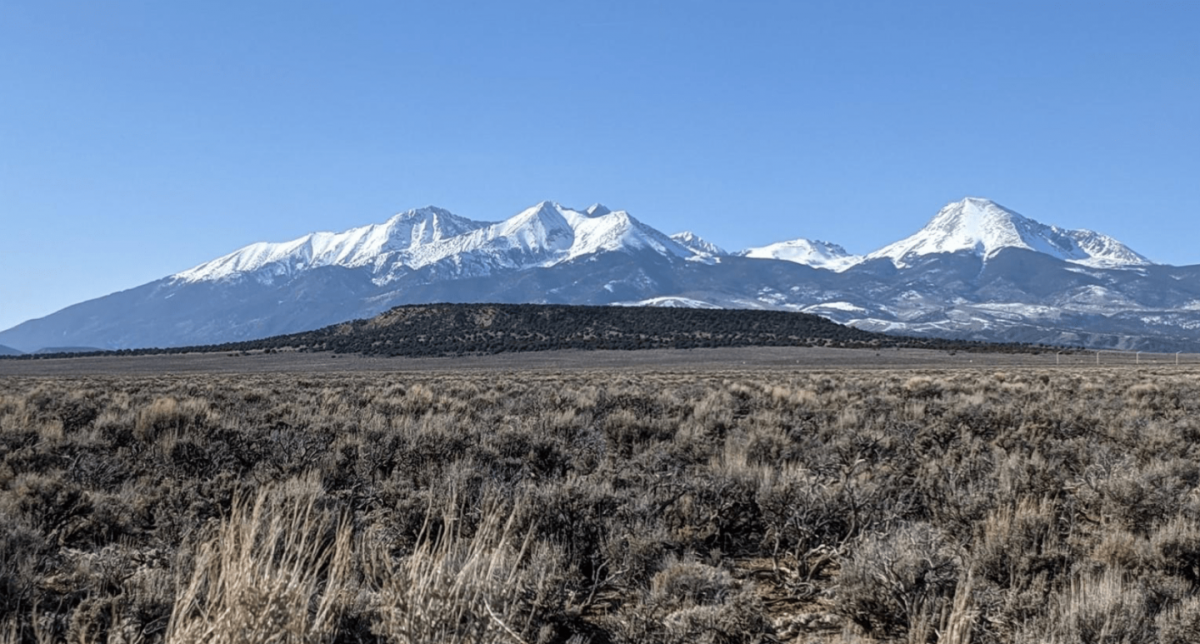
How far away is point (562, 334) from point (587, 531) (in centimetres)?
8282

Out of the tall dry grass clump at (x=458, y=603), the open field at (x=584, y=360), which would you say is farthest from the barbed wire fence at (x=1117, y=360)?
the tall dry grass clump at (x=458, y=603)

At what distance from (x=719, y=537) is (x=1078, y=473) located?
177 inches

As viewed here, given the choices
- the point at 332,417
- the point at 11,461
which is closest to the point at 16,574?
the point at 11,461

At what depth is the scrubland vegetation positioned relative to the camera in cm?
397

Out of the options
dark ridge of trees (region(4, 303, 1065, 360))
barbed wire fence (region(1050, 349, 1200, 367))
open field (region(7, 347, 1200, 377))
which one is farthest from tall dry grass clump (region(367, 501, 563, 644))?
dark ridge of trees (region(4, 303, 1065, 360))

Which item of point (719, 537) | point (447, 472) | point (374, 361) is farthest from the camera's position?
→ point (374, 361)

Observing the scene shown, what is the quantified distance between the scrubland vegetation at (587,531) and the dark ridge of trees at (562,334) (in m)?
62.8

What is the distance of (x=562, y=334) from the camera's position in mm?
88625

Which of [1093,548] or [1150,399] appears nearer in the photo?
[1093,548]

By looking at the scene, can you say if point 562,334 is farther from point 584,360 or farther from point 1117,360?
point 1117,360

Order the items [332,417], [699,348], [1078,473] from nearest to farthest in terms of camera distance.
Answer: [1078,473] → [332,417] → [699,348]

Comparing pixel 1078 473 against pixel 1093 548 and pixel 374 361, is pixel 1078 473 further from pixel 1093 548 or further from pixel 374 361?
pixel 374 361

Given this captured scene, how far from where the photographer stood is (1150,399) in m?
17.3

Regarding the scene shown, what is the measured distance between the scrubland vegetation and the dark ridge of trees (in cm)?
6283
